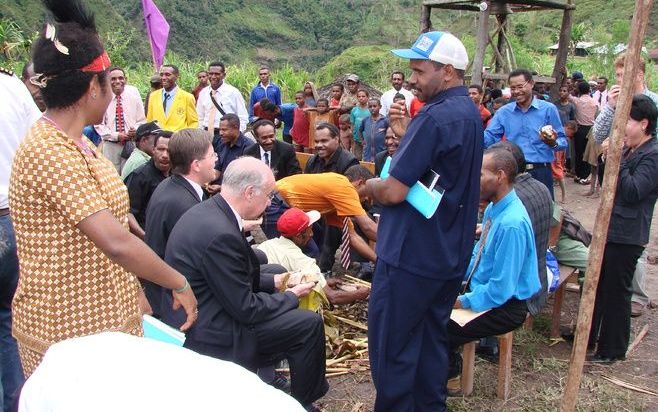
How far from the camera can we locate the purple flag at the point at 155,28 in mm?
9492

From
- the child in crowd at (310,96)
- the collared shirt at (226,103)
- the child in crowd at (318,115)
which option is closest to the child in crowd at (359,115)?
the child in crowd at (318,115)

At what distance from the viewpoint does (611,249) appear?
14.0ft

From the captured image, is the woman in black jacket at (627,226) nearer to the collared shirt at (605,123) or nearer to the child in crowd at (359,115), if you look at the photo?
the collared shirt at (605,123)

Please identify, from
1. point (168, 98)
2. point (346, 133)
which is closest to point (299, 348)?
point (168, 98)

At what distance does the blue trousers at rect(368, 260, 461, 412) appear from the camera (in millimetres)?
3035

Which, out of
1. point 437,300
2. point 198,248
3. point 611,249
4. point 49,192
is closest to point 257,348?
point 198,248

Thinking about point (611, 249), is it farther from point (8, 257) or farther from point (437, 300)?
point (8, 257)

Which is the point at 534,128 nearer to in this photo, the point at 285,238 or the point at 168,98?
the point at 285,238

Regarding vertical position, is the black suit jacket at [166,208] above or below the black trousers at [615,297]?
above

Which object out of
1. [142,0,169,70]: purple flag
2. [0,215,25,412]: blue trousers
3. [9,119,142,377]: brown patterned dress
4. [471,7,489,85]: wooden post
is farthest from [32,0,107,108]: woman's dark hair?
[471,7,489,85]: wooden post

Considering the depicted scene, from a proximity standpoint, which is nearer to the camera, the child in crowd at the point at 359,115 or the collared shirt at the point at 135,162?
the collared shirt at the point at 135,162

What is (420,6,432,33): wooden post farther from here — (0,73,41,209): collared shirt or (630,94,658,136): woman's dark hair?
(0,73,41,209): collared shirt

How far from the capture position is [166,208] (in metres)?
3.86

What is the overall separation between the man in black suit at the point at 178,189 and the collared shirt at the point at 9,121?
103 cm
